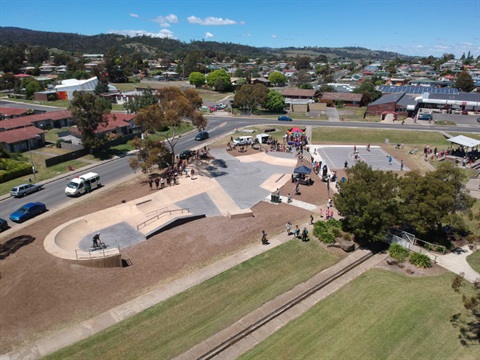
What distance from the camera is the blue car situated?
104ft

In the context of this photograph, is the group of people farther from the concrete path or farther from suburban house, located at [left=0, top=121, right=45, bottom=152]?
suburban house, located at [left=0, top=121, right=45, bottom=152]

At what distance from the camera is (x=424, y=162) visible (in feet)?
161

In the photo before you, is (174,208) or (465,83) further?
(465,83)

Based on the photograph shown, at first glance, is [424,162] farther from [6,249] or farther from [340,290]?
[6,249]

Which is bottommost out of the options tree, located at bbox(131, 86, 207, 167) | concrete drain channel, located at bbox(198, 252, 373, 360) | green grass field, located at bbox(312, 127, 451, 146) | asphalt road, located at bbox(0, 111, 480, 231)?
asphalt road, located at bbox(0, 111, 480, 231)

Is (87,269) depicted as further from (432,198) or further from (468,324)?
(432,198)

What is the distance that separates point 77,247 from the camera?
26031 mm

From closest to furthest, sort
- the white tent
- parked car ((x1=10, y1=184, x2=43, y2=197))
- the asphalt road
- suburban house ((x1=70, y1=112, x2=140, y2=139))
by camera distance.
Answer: the asphalt road, parked car ((x1=10, y1=184, x2=43, y2=197)), the white tent, suburban house ((x1=70, y1=112, x2=140, y2=139))

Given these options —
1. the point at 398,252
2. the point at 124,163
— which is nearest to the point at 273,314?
the point at 398,252

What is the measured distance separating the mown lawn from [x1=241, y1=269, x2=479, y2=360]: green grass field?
9.12 ft

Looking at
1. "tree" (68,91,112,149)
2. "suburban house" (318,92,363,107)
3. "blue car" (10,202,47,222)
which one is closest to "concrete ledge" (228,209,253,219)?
"blue car" (10,202,47,222)

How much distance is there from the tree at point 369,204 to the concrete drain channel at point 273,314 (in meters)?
2.79

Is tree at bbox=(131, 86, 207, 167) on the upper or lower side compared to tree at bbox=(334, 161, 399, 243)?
upper

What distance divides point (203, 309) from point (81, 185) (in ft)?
79.6
